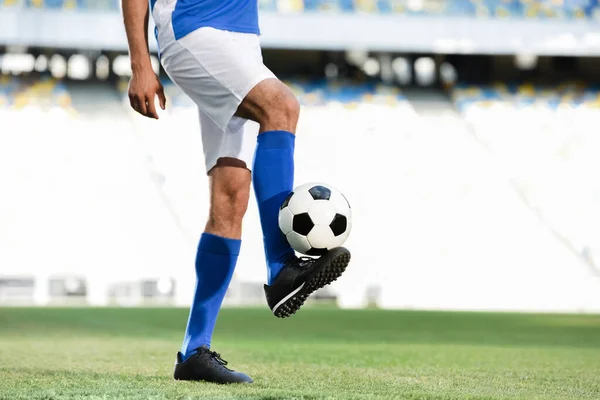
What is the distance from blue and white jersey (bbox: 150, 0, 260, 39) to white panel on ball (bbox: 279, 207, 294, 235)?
0.72 meters

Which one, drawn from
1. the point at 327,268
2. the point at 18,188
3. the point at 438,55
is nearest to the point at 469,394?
the point at 327,268

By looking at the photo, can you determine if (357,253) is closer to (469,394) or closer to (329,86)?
(329,86)

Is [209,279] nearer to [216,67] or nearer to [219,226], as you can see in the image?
[219,226]

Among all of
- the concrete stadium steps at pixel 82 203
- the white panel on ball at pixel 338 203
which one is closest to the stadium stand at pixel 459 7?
the concrete stadium steps at pixel 82 203

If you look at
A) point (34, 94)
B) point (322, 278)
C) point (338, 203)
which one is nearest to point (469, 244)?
point (34, 94)

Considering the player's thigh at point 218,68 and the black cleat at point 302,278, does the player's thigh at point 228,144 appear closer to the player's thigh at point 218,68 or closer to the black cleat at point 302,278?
the player's thigh at point 218,68

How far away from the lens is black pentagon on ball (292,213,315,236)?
9.86 feet

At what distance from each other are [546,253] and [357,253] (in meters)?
3.35

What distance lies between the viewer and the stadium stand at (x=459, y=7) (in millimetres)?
19266

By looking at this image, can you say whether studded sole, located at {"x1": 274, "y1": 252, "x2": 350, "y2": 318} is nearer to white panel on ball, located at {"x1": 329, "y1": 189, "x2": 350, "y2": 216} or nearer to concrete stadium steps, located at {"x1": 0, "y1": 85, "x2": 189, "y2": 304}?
white panel on ball, located at {"x1": 329, "y1": 189, "x2": 350, "y2": 216}

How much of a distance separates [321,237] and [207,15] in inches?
36.7

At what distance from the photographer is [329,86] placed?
2044cm

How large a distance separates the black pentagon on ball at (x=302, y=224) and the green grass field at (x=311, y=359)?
516 mm

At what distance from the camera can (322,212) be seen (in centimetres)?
313
